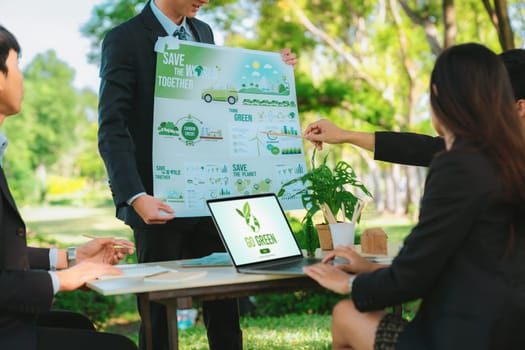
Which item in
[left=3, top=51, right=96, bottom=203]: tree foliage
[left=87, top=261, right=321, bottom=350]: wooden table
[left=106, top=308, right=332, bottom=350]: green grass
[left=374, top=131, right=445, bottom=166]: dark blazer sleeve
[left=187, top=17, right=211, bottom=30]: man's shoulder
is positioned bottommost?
[left=106, top=308, right=332, bottom=350]: green grass

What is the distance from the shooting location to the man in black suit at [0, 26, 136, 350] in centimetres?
224

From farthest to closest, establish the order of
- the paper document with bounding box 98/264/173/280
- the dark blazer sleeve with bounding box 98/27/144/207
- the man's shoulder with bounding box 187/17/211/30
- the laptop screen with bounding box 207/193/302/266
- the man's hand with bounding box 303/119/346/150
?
the man's shoulder with bounding box 187/17/211/30 → the man's hand with bounding box 303/119/346/150 → the dark blazer sleeve with bounding box 98/27/144/207 → the laptop screen with bounding box 207/193/302/266 → the paper document with bounding box 98/264/173/280

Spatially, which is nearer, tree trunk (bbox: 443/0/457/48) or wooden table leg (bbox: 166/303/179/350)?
wooden table leg (bbox: 166/303/179/350)

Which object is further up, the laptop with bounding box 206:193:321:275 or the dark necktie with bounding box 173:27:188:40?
the dark necktie with bounding box 173:27:188:40

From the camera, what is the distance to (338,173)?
11.1ft

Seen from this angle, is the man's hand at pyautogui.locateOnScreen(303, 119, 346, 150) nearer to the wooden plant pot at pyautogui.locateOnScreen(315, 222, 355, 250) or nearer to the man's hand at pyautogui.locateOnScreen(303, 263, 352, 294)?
the wooden plant pot at pyautogui.locateOnScreen(315, 222, 355, 250)

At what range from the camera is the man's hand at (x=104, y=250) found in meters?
3.01

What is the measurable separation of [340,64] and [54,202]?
1815 cm

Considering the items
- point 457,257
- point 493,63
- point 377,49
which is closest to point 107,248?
point 457,257

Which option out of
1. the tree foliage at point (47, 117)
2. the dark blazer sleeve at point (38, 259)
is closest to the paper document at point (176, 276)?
the dark blazer sleeve at point (38, 259)

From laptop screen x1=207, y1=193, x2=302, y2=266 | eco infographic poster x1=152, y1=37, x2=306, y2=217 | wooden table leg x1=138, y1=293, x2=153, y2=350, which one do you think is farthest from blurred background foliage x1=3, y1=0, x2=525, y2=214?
wooden table leg x1=138, y1=293, x2=153, y2=350

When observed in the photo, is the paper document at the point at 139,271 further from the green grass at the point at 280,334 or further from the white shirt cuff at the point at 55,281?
the green grass at the point at 280,334

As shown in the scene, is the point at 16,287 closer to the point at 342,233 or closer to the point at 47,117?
the point at 342,233

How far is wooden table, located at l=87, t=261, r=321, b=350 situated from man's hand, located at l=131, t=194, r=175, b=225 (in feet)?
1.62
